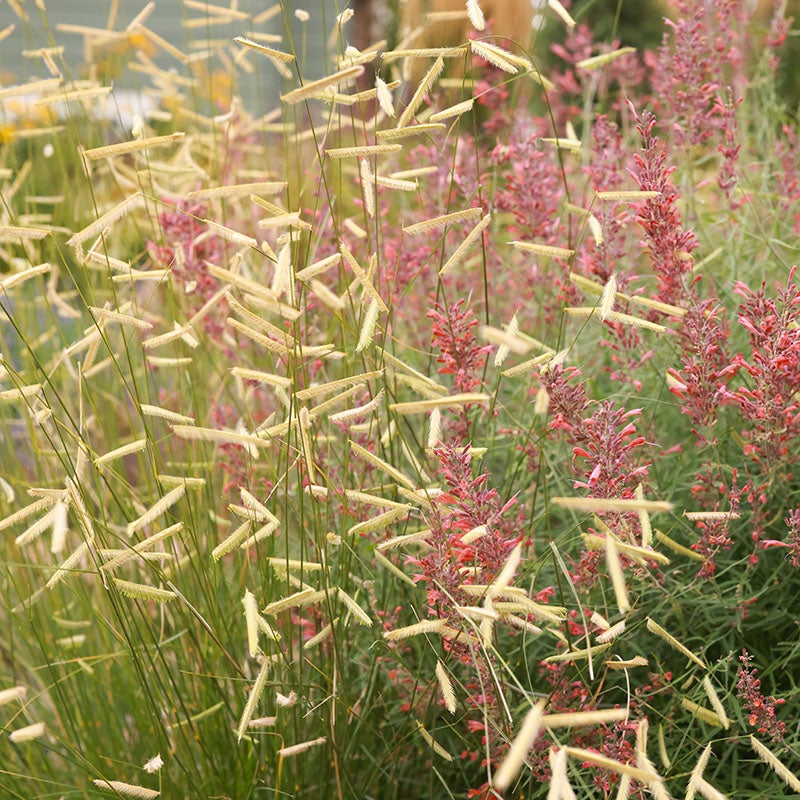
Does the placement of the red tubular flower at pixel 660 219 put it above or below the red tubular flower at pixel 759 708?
above

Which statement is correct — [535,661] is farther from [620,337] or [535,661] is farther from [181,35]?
[181,35]

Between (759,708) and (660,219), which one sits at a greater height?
(660,219)

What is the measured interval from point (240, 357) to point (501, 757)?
1.22 meters

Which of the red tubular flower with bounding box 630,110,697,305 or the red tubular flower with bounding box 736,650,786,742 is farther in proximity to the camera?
the red tubular flower with bounding box 630,110,697,305

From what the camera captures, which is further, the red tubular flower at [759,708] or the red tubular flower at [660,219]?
the red tubular flower at [660,219]

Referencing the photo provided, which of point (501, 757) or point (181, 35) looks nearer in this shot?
point (501, 757)

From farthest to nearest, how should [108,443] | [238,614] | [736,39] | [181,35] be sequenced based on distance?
[181,35] < [736,39] < [108,443] < [238,614]

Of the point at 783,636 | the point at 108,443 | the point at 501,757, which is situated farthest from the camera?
the point at 108,443

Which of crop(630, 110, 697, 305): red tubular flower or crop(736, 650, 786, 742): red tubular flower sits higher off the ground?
crop(630, 110, 697, 305): red tubular flower

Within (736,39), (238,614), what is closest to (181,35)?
(736,39)

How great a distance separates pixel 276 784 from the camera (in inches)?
64.2

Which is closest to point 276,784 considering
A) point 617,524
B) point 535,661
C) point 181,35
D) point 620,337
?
point 535,661

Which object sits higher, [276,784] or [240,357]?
[240,357]

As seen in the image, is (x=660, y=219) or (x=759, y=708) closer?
(x=759, y=708)
